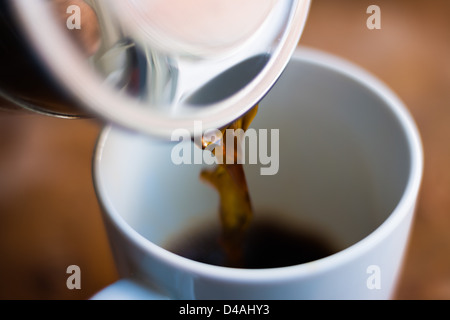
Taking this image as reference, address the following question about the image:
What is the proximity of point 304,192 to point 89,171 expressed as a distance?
0.27 m

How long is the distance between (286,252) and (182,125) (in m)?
0.23

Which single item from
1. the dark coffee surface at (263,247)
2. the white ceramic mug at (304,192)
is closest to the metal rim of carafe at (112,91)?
the white ceramic mug at (304,192)

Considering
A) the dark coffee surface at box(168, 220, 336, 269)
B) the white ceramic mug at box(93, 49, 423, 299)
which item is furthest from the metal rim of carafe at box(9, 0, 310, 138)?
Answer: the dark coffee surface at box(168, 220, 336, 269)

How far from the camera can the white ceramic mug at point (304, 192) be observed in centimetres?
32

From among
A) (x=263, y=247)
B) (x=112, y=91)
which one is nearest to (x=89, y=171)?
(x=263, y=247)

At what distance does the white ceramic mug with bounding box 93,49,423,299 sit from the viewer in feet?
1.05

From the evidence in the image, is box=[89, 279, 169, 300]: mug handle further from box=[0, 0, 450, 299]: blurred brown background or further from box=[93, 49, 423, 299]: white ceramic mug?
box=[0, 0, 450, 299]: blurred brown background

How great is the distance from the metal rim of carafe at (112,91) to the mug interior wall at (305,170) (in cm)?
7

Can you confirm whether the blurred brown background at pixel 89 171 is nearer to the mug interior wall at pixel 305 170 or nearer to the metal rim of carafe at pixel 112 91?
the mug interior wall at pixel 305 170

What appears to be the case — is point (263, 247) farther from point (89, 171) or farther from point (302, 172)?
point (89, 171)

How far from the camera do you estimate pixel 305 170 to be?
49cm

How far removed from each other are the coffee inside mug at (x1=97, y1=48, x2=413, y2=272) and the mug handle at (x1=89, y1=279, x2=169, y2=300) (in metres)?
0.05
